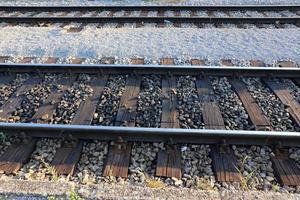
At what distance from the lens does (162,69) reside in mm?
5738

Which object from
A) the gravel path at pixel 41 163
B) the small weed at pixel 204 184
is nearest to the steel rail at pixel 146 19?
the gravel path at pixel 41 163

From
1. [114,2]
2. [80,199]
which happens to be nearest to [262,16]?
[114,2]

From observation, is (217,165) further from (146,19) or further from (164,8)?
(164,8)

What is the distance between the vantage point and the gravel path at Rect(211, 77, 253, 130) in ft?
14.9

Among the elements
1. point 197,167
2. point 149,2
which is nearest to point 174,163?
point 197,167

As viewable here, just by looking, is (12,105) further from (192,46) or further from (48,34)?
(192,46)

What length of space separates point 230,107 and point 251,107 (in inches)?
11.7

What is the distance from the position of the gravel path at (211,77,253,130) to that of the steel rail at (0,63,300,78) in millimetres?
192

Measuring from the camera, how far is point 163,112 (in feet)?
15.6

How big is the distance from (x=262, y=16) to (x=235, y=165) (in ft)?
19.0

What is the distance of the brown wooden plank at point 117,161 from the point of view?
380 centimetres

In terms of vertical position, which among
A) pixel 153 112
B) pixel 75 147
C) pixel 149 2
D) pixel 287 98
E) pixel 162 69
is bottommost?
pixel 75 147

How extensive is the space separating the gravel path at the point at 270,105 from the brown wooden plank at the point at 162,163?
5.13 feet

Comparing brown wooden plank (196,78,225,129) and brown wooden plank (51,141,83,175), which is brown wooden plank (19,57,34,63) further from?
brown wooden plank (196,78,225,129)
